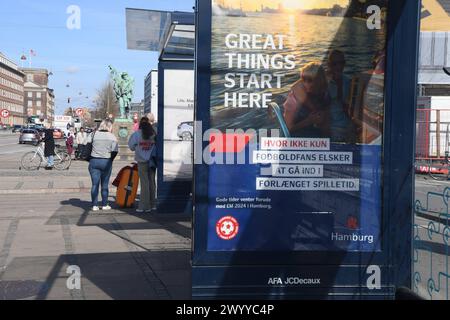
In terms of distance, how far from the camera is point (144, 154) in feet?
34.8

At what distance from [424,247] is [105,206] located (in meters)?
6.19

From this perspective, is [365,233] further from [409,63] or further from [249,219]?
[409,63]

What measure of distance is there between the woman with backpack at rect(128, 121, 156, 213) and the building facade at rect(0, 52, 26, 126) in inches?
5179

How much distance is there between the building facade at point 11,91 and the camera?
452 ft

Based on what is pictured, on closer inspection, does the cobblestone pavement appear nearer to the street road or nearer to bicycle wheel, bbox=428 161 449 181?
bicycle wheel, bbox=428 161 449 181

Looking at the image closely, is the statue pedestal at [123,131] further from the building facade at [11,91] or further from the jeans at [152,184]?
the building facade at [11,91]

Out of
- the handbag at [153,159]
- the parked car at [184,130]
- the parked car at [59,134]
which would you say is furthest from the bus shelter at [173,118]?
the parked car at [59,134]

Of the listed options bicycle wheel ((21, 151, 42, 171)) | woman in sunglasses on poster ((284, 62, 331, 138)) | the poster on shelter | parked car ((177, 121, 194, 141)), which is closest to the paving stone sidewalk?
parked car ((177, 121, 194, 141))

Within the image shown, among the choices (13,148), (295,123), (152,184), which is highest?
(295,123)

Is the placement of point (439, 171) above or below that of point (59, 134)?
below

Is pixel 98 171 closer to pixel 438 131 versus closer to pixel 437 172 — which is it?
pixel 438 131

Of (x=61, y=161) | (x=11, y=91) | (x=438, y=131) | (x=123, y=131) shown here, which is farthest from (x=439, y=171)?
(x=11, y=91)

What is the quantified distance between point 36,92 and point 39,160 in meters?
160
